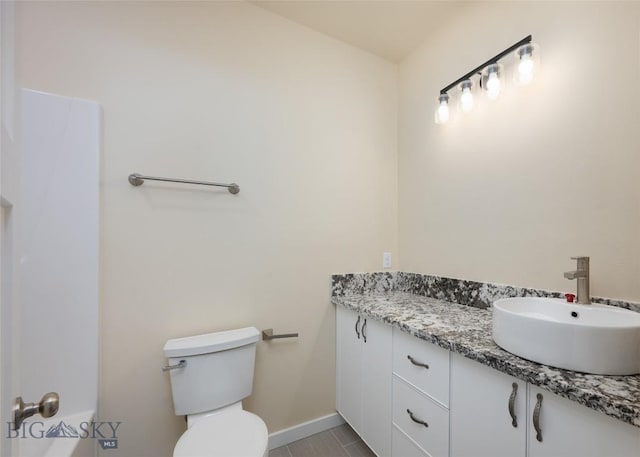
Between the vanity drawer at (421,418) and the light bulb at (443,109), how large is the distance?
4.63ft

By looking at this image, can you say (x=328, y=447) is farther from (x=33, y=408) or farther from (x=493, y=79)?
(x=493, y=79)

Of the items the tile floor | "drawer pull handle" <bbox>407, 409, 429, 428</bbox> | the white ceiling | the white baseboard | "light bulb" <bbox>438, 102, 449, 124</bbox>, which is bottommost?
the tile floor

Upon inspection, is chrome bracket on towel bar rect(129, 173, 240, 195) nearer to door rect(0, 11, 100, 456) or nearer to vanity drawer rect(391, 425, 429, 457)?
door rect(0, 11, 100, 456)

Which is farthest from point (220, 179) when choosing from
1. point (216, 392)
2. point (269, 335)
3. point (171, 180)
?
point (216, 392)

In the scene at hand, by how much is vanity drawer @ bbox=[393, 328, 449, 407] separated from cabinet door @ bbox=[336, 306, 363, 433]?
0.31 m

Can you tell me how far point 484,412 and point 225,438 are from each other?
93 cm

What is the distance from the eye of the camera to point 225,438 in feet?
3.41

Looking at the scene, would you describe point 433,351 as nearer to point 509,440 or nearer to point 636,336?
point 509,440

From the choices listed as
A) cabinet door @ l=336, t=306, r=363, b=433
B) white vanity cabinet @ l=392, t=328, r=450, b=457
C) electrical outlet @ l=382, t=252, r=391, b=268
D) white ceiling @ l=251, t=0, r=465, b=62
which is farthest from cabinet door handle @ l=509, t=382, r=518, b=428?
white ceiling @ l=251, t=0, r=465, b=62

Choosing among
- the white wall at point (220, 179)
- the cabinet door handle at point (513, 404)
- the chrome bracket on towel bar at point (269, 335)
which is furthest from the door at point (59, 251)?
the cabinet door handle at point (513, 404)

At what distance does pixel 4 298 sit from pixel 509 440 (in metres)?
1.25

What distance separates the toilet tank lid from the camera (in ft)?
3.94

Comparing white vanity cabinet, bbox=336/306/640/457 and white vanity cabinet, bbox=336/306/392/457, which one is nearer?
white vanity cabinet, bbox=336/306/640/457

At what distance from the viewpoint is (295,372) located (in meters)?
1.64
